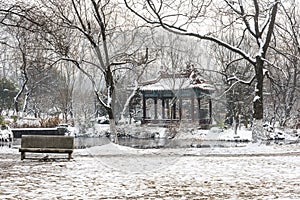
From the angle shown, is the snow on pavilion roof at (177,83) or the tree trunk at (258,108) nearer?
the tree trunk at (258,108)

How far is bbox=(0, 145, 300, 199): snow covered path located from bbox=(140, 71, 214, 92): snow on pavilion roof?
926 inches

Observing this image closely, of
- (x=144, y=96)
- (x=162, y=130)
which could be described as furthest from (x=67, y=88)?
(x=162, y=130)

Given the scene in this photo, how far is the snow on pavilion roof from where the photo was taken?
39250 mm

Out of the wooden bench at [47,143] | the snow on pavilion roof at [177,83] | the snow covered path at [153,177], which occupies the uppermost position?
the snow on pavilion roof at [177,83]

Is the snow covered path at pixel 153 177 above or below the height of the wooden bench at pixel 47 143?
below

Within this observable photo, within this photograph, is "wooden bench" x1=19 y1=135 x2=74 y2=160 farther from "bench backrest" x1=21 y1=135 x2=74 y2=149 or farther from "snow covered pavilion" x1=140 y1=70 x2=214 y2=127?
"snow covered pavilion" x1=140 y1=70 x2=214 y2=127

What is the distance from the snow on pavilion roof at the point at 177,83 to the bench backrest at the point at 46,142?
24.9m

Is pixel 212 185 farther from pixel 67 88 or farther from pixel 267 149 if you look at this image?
pixel 67 88

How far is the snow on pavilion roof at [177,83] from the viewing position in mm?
39250

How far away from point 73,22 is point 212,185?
14.7 metres

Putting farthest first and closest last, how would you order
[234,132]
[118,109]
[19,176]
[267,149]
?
[118,109], [234,132], [267,149], [19,176]

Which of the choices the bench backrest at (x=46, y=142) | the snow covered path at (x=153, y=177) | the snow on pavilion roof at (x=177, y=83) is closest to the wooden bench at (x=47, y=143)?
the bench backrest at (x=46, y=142)

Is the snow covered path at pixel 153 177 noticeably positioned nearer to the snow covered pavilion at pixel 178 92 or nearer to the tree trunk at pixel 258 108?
the tree trunk at pixel 258 108

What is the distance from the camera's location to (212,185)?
31.5 feet
